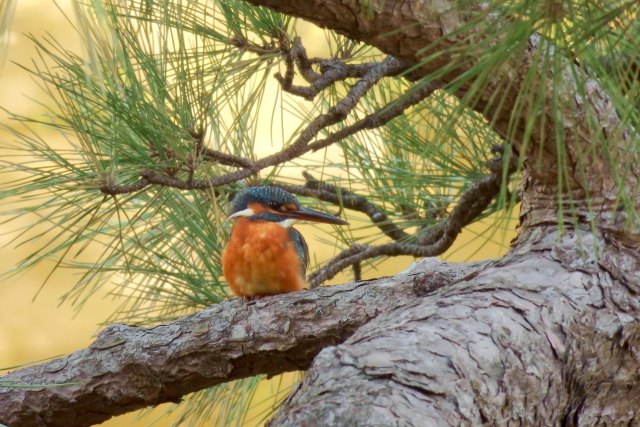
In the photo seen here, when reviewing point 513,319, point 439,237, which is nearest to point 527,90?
point 513,319

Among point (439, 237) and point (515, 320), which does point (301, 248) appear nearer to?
point (439, 237)

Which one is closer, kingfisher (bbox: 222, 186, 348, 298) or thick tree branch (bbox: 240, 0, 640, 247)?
thick tree branch (bbox: 240, 0, 640, 247)

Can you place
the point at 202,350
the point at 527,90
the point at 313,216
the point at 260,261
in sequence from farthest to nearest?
1. the point at 313,216
2. the point at 260,261
3. the point at 202,350
4. the point at 527,90

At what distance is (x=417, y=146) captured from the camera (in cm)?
150

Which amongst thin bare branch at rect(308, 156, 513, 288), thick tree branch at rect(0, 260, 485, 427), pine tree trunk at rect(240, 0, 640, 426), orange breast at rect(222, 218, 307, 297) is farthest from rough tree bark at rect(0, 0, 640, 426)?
orange breast at rect(222, 218, 307, 297)

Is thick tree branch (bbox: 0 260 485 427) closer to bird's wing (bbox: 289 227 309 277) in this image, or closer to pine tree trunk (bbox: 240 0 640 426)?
pine tree trunk (bbox: 240 0 640 426)

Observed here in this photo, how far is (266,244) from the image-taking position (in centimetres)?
151

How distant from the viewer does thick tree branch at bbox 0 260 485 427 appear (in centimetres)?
111

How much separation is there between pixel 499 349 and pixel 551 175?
26cm

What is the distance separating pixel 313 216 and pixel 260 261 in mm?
151

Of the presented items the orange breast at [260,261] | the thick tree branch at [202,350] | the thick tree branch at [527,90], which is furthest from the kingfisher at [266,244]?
the thick tree branch at [527,90]

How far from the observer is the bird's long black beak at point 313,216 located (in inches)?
60.2

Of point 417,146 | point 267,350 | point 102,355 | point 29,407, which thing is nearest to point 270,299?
point 267,350

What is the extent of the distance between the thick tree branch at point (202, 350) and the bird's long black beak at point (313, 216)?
366mm
